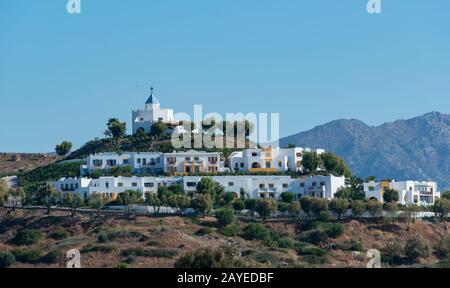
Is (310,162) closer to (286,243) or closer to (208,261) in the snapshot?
(286,243)

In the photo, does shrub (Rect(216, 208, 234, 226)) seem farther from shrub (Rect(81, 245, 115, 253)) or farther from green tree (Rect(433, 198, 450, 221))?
green tree (Rect(433, 198, 450, 221))

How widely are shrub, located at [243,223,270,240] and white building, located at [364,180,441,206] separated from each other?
1215 cm

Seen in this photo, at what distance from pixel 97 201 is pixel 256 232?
12.6 meters

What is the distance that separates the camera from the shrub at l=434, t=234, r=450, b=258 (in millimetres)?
74125

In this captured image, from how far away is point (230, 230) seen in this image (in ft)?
250

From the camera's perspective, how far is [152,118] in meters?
99.4

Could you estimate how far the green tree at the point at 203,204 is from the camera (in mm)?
79625

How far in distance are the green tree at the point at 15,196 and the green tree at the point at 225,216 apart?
1523 centimetres

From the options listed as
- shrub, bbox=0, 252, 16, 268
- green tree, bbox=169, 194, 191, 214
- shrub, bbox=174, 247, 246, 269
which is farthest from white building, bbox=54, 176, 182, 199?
shrub, bbox=174, 247, 246, 269

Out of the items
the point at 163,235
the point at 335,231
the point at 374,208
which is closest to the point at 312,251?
the point at 335,231

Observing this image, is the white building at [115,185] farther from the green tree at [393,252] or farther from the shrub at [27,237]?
the green tree at [393,252]

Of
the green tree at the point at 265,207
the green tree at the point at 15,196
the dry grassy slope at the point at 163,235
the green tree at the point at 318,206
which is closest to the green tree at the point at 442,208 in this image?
the dry grassy slope at the point at 163,235

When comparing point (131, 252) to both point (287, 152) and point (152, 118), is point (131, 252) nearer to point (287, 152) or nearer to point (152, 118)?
point (287, 152)
